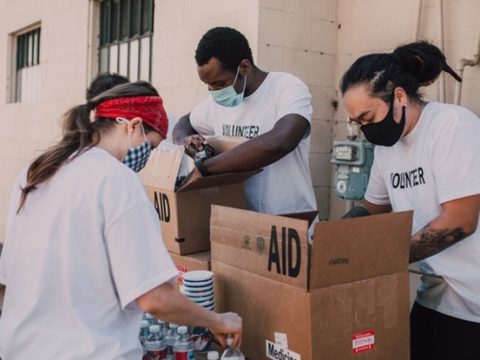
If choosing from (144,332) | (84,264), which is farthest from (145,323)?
(84,264)

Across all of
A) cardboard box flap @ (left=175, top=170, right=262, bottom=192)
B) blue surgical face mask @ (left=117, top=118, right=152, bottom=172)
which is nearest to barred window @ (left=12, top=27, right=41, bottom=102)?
cardboard box flap @ (left=175, top=170, right=262, bottom=192)

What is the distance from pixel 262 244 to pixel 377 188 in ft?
2.48

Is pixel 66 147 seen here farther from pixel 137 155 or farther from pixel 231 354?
pixel 231 354

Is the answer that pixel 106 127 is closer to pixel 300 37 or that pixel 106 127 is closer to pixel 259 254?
pixel 259 254

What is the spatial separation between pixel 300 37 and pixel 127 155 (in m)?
2.33

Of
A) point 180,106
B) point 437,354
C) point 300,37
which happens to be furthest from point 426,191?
point 180,106

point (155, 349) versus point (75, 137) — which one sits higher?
point (75, 137)

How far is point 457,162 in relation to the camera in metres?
1.79

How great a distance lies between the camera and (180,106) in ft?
14.2

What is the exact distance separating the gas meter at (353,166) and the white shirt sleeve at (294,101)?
0.84 meters

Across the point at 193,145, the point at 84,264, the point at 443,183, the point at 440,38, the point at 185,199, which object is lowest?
the point at 84,264

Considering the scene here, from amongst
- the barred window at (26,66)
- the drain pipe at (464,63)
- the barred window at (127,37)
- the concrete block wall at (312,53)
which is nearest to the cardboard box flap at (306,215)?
the drain pipe at (464,63)

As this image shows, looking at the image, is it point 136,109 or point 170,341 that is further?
point 170,341

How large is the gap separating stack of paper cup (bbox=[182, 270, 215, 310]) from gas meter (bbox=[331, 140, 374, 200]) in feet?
5.18
